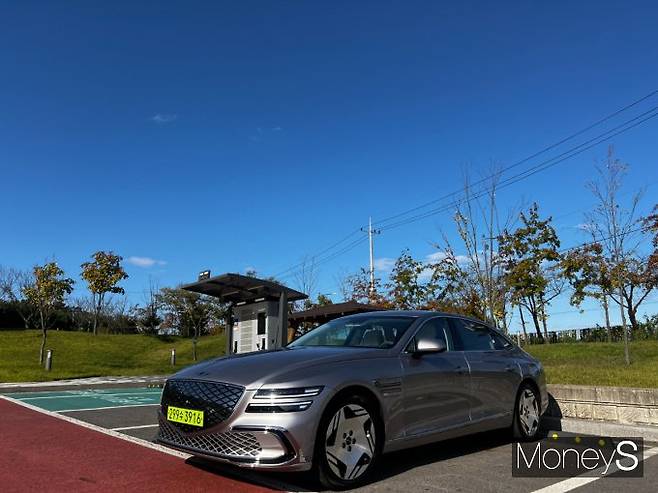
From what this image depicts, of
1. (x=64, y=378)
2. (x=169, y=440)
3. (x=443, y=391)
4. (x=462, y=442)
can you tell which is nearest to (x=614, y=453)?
(x=462, y=442)

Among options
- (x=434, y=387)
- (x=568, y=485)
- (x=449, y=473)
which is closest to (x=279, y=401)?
(x=434, y=387)

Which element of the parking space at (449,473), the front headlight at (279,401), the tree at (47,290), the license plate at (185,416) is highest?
the tree at (47,290)

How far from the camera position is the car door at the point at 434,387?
4.83 meters

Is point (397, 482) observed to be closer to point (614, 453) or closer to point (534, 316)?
point (614, 453)

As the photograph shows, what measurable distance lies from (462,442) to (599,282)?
25003 millimetres

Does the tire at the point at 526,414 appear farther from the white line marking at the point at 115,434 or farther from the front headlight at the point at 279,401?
the white line marking at the point at 115,434

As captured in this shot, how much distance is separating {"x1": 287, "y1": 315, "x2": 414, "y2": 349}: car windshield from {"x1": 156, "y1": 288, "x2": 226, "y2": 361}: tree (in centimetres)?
4311

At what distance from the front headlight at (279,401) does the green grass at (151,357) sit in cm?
632

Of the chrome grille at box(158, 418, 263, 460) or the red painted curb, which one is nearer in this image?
→ the chrome grille at box(158, 418, 263, 460)

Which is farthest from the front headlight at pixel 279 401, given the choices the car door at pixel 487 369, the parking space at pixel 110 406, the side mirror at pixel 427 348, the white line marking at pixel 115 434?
the parking space at pixel 110 406

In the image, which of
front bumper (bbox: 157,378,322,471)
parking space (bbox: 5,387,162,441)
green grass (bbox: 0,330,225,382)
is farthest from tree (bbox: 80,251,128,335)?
front bumper (bbox: 157,378,322,471)

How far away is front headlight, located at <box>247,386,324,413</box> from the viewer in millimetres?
3930

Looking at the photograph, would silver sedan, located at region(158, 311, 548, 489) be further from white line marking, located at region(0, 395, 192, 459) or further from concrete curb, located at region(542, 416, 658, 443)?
concrete curb, located at region(542, 416, 658, 443)

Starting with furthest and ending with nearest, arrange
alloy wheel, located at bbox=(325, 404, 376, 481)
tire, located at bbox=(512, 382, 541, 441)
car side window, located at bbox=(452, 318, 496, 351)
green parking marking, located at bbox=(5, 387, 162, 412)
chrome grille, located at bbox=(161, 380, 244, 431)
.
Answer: green parking marking, located at bbox=(5, 387, 162, 412), tire, located at bbox=(512, 382, 541, 441), car side window, located at bbox=(452, 318, 496, 351), alloy wheel, located at bbox=(325, 404, 376, 481), chrome grille, located at bbox=(161, 380, 244, 431)
